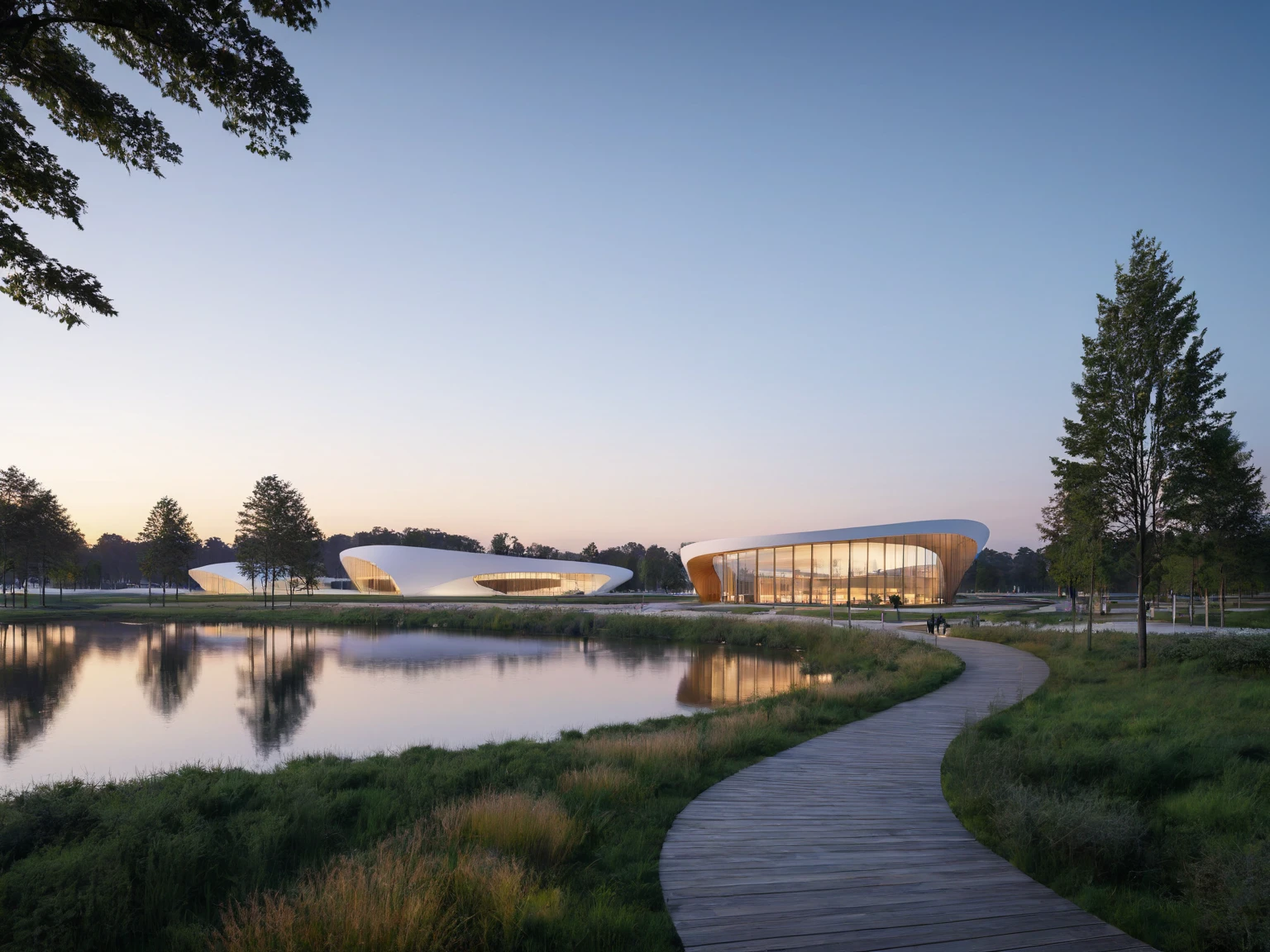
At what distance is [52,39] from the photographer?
6172mm

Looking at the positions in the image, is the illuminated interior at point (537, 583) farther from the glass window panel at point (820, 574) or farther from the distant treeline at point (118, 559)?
the distant treeline at point (118, 559)

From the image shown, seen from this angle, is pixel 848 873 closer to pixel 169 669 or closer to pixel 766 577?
pixel 169 669

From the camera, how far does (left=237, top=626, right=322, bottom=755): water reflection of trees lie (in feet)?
51.5

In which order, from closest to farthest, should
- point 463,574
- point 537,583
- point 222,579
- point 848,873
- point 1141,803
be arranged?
point 848,873
point 1141,803
point 463,574
point 537,583
point 222,579

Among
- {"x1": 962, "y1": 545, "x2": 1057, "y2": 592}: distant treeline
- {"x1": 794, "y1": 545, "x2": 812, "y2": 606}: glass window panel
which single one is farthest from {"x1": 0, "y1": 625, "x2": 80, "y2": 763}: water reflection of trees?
{"x1": 962, "y1": 545, "x2": 1057, "y2": 592}: distant treeline

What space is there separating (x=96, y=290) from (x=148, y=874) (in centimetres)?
514

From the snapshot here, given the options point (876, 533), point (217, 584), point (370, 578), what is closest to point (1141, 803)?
point (876, 533)

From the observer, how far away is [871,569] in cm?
4894

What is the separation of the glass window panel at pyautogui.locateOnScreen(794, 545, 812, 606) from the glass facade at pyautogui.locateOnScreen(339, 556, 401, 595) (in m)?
42.9

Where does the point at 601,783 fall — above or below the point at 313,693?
above

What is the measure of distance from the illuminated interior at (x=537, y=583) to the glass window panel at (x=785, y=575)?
3089cm

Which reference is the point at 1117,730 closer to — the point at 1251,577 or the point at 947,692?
the point at 947,692

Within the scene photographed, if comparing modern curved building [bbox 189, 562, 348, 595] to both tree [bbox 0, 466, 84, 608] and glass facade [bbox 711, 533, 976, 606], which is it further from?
glass facade [bbox 711, 533, 976, 606]

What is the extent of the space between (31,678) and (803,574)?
41.6m
